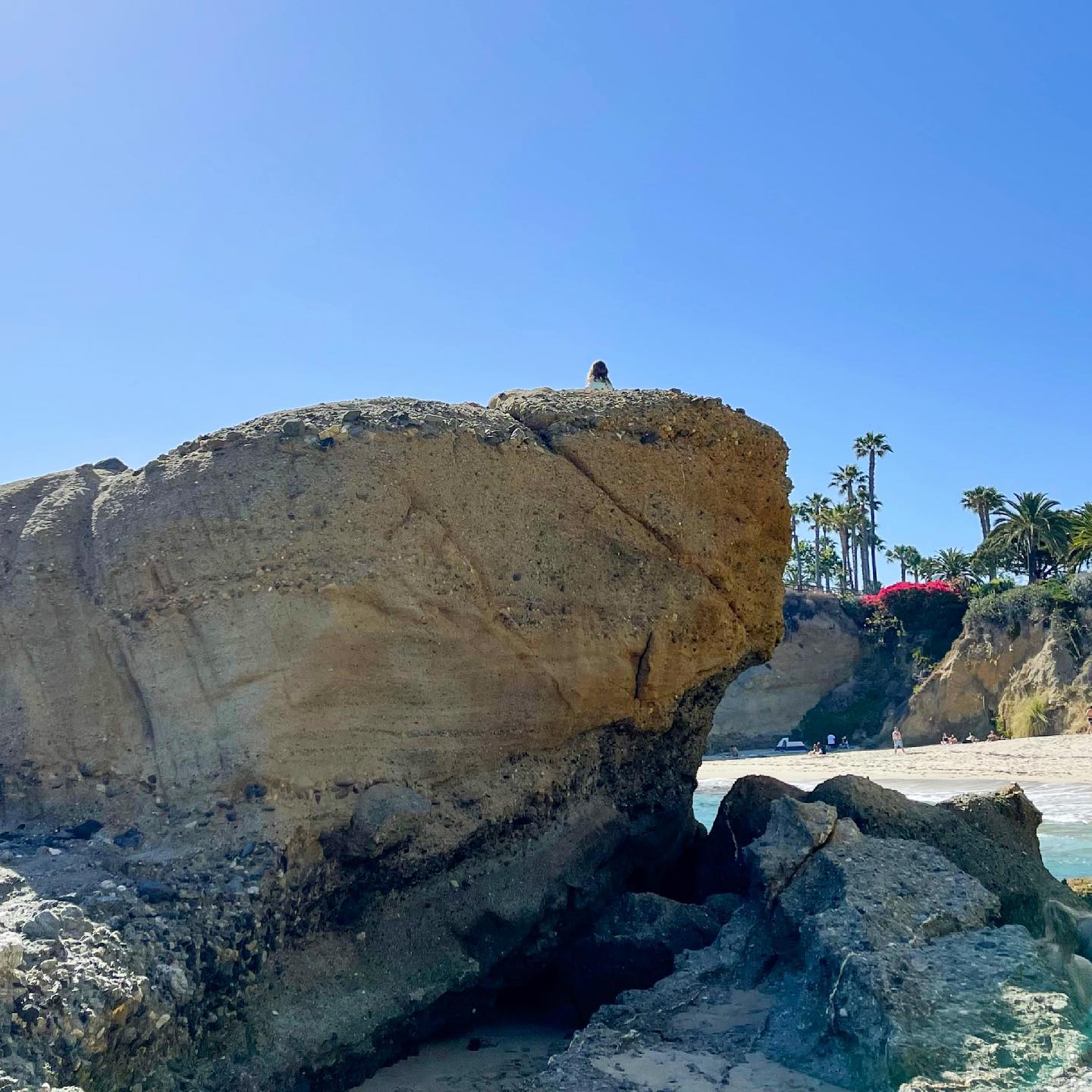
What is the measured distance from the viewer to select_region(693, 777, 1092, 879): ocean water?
44.4ft

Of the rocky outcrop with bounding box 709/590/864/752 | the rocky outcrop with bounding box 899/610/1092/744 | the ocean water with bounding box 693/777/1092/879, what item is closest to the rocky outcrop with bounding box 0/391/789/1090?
the ocean water with bounding box 693/777/1092/879

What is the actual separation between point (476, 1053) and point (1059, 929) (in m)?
3.97

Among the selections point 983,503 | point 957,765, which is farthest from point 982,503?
point 957,765

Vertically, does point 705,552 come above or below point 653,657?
above

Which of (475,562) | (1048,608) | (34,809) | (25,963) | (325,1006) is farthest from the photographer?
(1048,608)

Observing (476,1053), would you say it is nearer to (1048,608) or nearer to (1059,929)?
(1059,929)

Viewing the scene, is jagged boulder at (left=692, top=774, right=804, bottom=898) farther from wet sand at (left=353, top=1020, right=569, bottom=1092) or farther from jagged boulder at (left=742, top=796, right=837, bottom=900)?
wet sand at (left=353, top=1020, right=569, bottom=1092)

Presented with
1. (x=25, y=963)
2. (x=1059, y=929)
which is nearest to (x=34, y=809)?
(x=25, y=963)

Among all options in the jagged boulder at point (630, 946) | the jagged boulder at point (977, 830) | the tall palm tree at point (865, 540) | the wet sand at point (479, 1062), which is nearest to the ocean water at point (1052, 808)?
the jagged boulder at point (977, 830)

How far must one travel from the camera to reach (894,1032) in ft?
17.1

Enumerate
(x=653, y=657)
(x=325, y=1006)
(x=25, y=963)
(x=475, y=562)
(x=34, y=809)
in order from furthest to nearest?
(x=653, y=657)
(x=475, y=562)
(x=34, y=809)
(x=325, y=1006)
(x=25, y=963)

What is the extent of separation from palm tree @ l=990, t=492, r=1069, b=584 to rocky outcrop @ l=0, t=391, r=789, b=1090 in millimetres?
32120

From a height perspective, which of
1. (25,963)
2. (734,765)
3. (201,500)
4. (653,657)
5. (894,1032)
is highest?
(201,500)

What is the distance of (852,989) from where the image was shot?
218 inches
